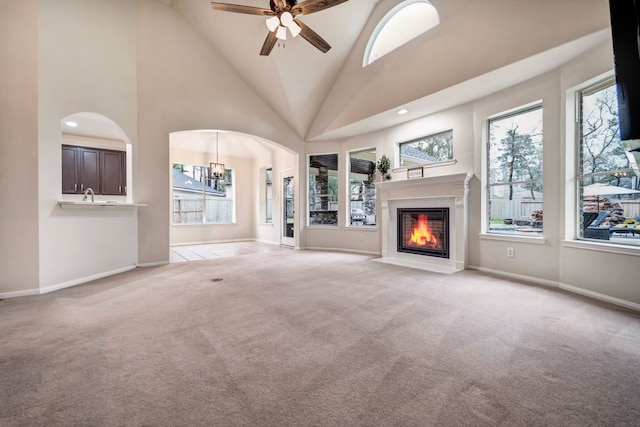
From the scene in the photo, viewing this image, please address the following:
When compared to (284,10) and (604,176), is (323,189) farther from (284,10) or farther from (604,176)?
(604,176)

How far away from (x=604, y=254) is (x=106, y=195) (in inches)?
337

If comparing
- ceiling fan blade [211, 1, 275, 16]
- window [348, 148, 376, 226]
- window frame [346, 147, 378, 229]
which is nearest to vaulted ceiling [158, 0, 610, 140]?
window frame [346, 147, 378, 229]

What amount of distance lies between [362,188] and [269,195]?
3874mm

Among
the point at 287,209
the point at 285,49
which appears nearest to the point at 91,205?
the point at 285,49

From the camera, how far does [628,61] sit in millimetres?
1373

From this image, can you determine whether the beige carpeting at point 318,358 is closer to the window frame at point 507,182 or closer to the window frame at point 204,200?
the window frame at point 507,182

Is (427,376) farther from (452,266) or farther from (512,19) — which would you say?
(512,19)

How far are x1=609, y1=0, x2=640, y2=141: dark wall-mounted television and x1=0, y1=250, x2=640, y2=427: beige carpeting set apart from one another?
4.68 ft

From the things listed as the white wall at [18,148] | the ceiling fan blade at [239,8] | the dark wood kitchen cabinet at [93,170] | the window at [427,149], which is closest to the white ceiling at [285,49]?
the ceiling fan blade at [239,8]

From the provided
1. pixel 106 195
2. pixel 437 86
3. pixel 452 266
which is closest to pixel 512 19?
pixel 437 86

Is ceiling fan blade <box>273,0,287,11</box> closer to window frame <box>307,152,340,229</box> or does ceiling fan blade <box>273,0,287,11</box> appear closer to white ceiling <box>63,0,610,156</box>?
white ceiling <box>63,0,610,156</box>

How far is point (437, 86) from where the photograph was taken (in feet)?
13.4

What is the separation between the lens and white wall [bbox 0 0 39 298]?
129 inches

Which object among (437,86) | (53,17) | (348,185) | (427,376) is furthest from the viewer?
(348,185)
